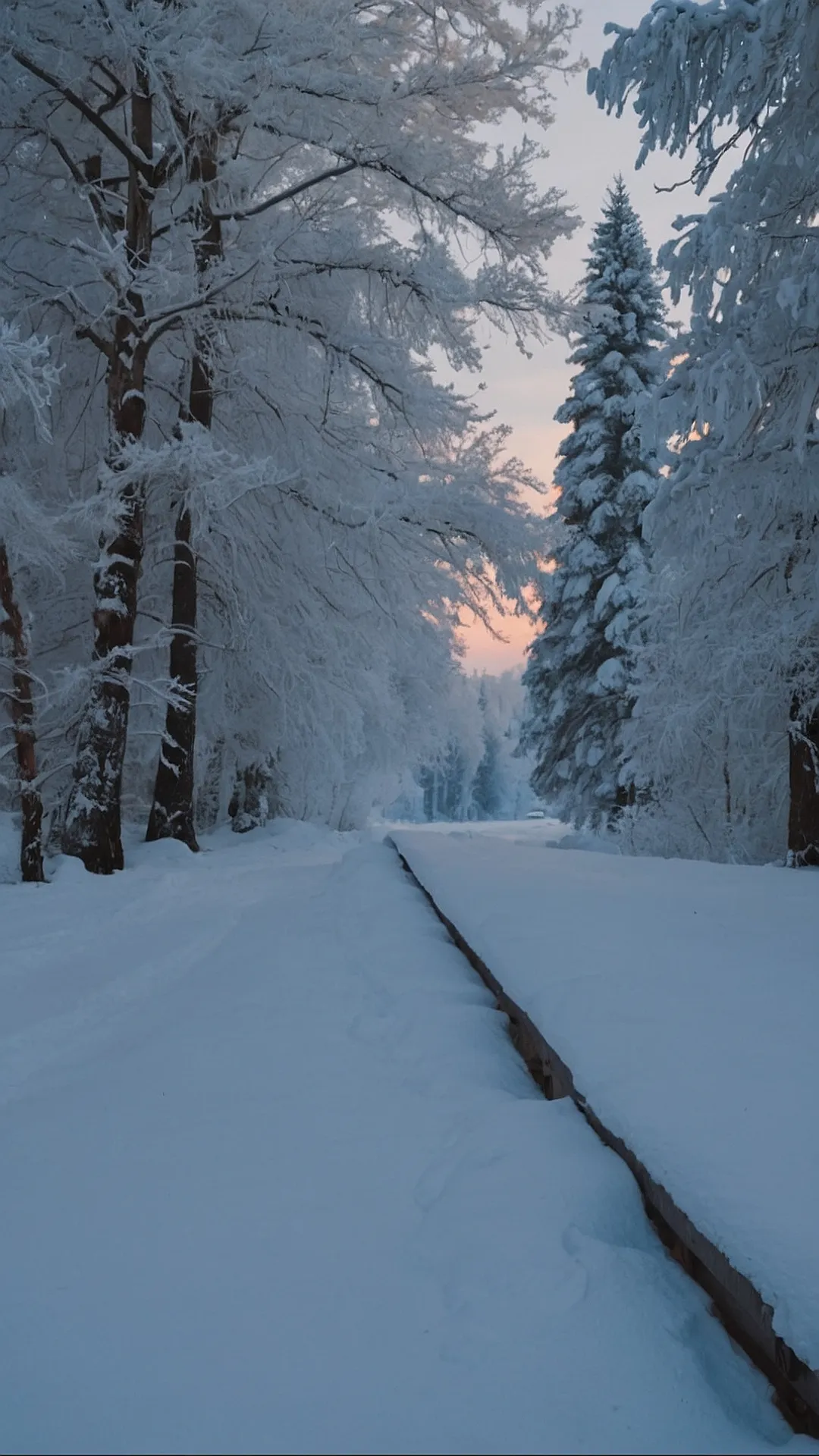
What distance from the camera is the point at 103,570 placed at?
8578mm

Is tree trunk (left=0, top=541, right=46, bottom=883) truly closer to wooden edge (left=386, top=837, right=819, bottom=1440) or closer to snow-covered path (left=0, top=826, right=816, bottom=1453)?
snow-covered path (left=0, top=826, right=816, bottom=1453)

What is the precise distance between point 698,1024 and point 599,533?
53.6 feet

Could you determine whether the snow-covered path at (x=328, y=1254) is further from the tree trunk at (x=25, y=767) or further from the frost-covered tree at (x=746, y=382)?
the frost-covered tree at (x=746, y=382)

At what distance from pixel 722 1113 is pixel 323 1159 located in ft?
3.82

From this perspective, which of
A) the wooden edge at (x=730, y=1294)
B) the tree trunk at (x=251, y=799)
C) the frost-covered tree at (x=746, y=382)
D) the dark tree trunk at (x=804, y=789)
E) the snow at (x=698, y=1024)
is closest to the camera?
the wooden edge at (x=730, y=1294)

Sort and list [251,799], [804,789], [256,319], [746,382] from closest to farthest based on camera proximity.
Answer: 1. [746,382]
2. [804,789]
3. [256,319]
4. [251,799]

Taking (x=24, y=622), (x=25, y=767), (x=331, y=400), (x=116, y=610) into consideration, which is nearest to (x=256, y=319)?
(x=331, y=400)

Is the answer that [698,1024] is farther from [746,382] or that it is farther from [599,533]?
[599,533]

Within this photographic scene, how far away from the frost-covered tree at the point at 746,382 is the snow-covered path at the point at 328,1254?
476 centimetres

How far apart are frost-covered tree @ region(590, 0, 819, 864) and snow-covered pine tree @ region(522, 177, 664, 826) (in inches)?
333

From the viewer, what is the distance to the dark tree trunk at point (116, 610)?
27.6ft

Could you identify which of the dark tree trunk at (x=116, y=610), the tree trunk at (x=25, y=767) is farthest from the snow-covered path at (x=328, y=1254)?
the dark tree trunk at (x=116, y=610)

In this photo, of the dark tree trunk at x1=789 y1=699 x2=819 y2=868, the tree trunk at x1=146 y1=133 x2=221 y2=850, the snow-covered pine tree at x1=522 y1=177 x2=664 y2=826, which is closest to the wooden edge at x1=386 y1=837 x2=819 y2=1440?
the dark tree trunk at x1=789 y1=699 x2=819 y2=868

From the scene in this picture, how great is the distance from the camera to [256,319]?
9.81 m
